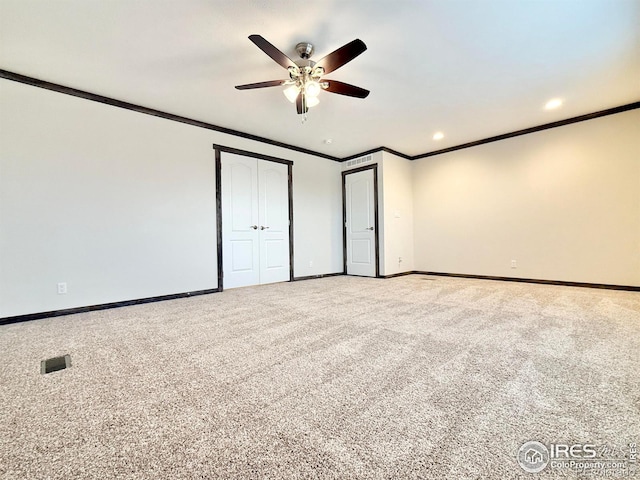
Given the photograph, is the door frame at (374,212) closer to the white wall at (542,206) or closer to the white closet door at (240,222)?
the white wall at (542,206)

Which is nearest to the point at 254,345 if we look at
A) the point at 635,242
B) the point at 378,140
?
the point at 378,140

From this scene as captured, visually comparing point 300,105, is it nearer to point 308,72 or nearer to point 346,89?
point 308,72

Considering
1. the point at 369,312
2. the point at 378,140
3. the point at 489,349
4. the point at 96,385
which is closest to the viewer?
the point at 96,385

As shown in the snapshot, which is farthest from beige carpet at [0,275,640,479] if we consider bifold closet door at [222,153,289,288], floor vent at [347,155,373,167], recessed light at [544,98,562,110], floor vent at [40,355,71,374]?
floor vent at [347,155,373,167]

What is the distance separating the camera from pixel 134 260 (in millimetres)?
3551

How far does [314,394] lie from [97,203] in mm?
3536

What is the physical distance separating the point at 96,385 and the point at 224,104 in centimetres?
344

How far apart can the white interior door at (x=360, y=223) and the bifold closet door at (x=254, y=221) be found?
5.04ft

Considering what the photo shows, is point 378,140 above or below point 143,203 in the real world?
above

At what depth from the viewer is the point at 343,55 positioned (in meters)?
2.29

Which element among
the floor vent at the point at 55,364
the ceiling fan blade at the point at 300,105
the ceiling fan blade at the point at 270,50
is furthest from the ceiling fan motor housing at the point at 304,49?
the floor vent at the point at 55,364

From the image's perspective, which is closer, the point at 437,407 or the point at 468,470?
the point at 468,470

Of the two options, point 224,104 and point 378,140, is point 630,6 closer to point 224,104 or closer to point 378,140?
point 378,140

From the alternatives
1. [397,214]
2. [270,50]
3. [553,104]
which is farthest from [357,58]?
[397,214]
